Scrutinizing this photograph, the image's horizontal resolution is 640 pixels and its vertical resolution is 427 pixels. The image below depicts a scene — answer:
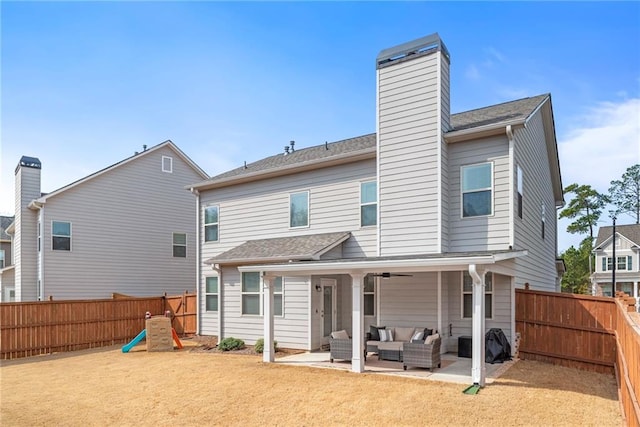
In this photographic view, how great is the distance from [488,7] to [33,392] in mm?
13431

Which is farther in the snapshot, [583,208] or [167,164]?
[583,208]

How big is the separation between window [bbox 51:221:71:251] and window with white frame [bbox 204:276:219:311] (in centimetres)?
698

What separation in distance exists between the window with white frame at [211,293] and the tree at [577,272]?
107 ft

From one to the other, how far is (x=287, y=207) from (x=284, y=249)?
202 cm

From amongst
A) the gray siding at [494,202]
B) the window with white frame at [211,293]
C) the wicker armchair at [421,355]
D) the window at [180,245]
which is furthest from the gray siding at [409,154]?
the window at [180,245]

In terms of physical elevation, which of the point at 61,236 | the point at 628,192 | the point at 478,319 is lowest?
the point at 478,319

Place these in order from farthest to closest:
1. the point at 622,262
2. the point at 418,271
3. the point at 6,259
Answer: the point at 622,262 < the point at 6,259 < the point at 418,271

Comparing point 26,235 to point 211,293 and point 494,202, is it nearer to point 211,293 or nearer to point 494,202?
point 211,293

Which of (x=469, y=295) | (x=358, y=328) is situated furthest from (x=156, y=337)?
(x=469, y=295)

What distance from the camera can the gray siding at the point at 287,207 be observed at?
1354 cm

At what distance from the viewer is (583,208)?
51.3 m

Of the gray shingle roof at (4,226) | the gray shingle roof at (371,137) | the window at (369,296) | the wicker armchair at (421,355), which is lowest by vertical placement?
the wicker armchair at (421,355)

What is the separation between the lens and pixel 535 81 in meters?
18.0

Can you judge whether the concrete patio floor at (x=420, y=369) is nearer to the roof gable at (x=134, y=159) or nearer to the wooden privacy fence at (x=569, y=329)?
the wooden privacy fence at (x=569, y=329)
